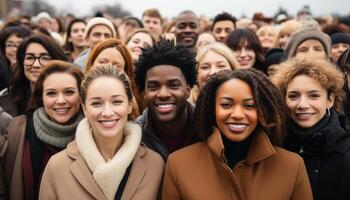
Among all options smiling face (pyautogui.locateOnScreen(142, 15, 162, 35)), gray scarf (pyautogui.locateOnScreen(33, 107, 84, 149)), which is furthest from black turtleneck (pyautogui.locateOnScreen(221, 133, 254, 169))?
smiling face (pyautogui.locateOnScreen(142, 15, 162, 35))

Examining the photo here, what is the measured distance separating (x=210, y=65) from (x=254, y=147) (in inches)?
76.1

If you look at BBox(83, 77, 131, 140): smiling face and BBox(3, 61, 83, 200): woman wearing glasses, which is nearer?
BBox(83, 77, 131, 140): smiling face

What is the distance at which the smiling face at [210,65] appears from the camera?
529 centimetres

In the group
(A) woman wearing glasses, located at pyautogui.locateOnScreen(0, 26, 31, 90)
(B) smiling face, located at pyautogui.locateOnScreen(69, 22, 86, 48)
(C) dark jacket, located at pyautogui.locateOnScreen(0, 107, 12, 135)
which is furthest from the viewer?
(B) smiling face, located at pyautogui.locateOnScreen(69, 22, 86, 48)

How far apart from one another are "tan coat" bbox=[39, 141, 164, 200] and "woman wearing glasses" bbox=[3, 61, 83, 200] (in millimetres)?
566

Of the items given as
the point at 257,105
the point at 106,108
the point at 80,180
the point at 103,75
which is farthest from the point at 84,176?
the point at 257,105

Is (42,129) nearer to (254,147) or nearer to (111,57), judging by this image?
(111,57)

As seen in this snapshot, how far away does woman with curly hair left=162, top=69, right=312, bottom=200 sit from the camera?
346 cm

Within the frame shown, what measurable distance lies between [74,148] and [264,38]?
6.82 metres

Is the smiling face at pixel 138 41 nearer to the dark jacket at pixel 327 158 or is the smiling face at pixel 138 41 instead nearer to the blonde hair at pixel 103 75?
the blonde hair at pixel 103 75

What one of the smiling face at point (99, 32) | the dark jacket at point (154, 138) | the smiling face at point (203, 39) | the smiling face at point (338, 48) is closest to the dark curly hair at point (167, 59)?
the dark jacket at point (154, 138)

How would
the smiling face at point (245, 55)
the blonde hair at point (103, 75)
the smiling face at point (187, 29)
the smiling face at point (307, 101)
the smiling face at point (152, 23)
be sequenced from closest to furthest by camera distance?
1. the blonde hair at point (103, 75)
2. the smiling face at point (307, 101)
3. the smiling face at point (245, 55)
4. the smiling face at point (187, 29)
5. the smiling face at point (152, 23)

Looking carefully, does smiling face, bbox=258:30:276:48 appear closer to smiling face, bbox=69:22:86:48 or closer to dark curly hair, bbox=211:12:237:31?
dark curly hair, bbox=211:12:237:31

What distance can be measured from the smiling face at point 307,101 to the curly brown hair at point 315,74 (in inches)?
1.7
